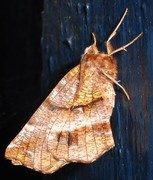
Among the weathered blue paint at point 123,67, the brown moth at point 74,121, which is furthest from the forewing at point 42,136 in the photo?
the weathered blue paint at point 123,67

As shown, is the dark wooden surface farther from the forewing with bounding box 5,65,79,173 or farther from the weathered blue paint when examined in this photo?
the forewing with bounding box 5,65,79,173

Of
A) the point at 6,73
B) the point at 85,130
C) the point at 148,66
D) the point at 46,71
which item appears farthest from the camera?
the point at 6,73

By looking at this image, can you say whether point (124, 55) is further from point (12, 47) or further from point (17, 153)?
point (12, 47)

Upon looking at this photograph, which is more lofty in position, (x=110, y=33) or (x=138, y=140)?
(x=110, y=33)

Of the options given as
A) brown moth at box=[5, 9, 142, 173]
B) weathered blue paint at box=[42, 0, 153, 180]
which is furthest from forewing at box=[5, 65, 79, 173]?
weathered blue paint at box=[42, 0, 153, 180]

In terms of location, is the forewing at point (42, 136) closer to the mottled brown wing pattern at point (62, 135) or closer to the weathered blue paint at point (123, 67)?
the mottled brown wing pattern at point (62, 135)

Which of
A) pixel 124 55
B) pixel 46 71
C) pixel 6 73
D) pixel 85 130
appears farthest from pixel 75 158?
pixel 6 73

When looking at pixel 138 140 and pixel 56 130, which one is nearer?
pixel 138 140

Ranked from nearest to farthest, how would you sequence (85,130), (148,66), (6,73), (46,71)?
(148,66)
(85,130)
(46,71)
(6,73)
